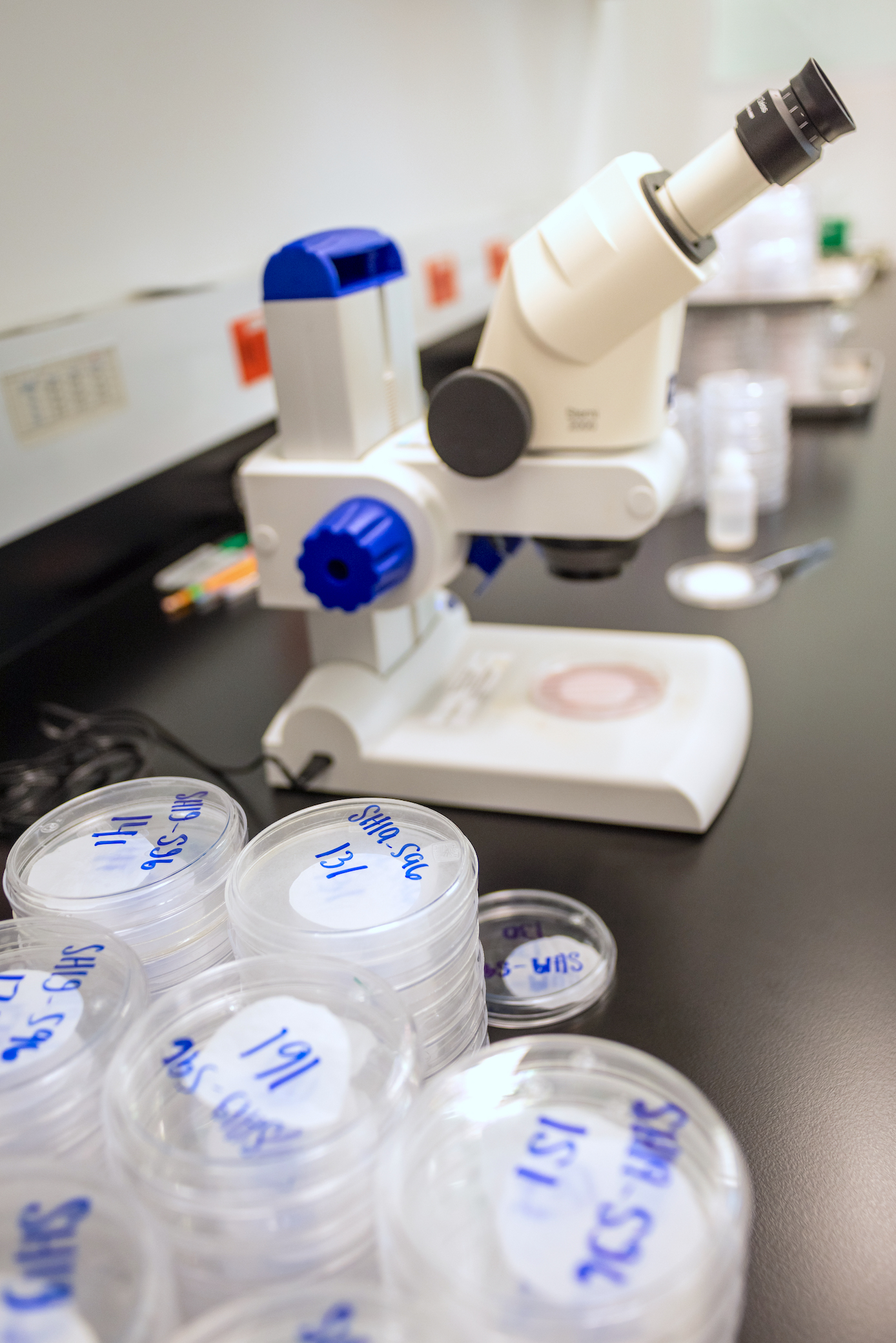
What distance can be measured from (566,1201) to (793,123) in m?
0.67

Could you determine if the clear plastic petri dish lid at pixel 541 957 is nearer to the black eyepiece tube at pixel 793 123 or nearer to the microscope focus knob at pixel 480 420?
the microscope focus knob at pixel 480 420

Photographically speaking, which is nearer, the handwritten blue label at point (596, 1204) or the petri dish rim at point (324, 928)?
the handwritten blue label at point (596, 1204)

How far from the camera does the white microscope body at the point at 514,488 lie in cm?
76

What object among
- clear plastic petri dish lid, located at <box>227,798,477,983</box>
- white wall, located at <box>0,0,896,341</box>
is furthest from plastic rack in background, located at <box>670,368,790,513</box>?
clear plastic petri dish lid, located at <box>227,798,477,983</box>

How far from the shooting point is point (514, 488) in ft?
2.88

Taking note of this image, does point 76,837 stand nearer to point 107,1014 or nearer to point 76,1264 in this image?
point 107,1014

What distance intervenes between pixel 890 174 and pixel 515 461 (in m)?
3.27

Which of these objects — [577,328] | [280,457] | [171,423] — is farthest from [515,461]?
[171,423]

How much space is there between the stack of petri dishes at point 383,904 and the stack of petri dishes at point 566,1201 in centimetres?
8

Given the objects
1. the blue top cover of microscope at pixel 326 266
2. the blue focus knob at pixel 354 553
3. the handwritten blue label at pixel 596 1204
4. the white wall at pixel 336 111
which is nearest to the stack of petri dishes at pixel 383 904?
the handwritten blue label at pixel 596 1204

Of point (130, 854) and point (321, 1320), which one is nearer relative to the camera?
point (321, 1320)

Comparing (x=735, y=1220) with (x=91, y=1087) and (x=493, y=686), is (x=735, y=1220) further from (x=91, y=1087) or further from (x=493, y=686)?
(x=493, y=686)

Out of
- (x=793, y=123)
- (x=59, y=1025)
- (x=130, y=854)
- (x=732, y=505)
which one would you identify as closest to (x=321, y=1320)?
(x=59, y=1025)

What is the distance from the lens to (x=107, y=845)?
24.0 inches
